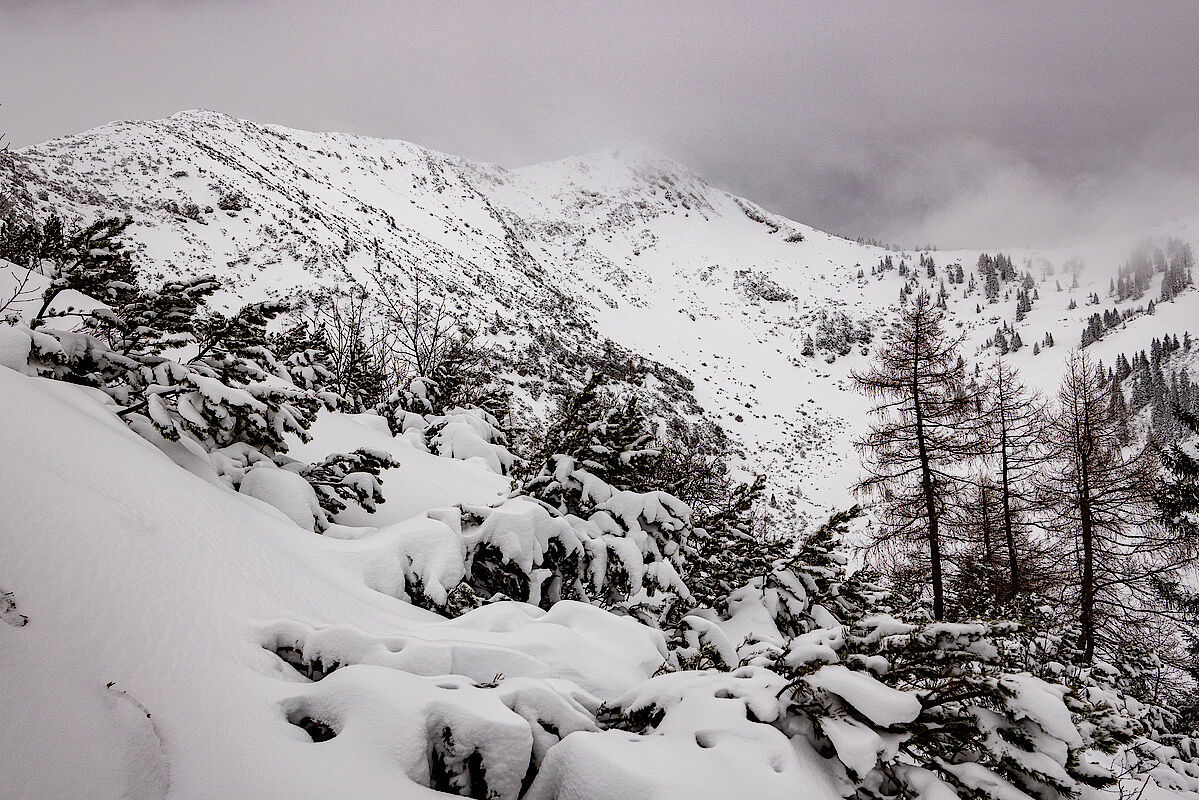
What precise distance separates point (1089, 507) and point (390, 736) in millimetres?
12024

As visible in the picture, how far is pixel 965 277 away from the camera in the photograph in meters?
122

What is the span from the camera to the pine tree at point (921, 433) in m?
8.90

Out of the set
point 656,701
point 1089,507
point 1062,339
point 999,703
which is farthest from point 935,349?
point 1062,339

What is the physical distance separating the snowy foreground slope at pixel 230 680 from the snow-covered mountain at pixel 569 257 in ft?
31.0

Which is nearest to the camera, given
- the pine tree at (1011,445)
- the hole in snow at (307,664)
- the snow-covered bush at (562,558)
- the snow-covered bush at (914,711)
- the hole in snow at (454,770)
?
the hole in snow at (454,770)

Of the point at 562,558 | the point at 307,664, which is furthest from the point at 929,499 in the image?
the point at 307,664

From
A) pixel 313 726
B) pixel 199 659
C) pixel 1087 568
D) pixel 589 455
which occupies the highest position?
pixel 1087 568

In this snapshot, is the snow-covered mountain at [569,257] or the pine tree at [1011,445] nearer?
the pine tree at [1011,445]

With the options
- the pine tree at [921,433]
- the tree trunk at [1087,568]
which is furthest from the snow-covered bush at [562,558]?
the tree trunk at [1087,568]

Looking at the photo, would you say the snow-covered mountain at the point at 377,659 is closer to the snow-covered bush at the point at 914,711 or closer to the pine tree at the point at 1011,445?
the snow-covered bush at the point at 914,711

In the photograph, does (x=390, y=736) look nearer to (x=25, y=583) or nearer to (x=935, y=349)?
(x=25, y=583)

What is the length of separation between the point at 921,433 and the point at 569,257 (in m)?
73.9

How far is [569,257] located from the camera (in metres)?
78.4

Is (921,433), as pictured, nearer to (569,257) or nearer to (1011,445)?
(1011,445)
